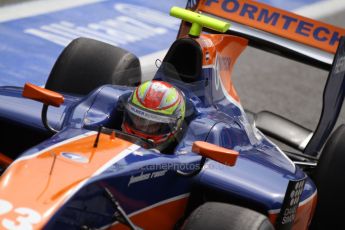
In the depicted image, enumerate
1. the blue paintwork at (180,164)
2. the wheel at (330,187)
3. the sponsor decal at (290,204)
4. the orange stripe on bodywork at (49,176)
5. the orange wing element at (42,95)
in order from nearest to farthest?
the orange stripe on bodywork at (49,176) → the blue paintwork at (180,164) → the orange wing element at (42,95) → the sponsor decal at (290,204) → the wheel at (330,187)

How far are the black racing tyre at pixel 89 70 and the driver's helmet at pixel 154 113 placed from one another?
4.09ft

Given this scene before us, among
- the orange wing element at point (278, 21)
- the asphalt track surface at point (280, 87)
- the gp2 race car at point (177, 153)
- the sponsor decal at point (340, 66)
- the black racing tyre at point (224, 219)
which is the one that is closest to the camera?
the gp2 race car at point (177, 153)

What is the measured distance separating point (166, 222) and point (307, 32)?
2.57 m

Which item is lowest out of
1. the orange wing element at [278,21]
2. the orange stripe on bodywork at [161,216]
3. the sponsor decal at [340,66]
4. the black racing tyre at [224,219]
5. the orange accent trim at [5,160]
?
the orange accent trim at [5,160]

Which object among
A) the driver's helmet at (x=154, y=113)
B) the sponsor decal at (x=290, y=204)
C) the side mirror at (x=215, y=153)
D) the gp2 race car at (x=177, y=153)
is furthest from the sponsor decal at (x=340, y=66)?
the side mirror at (x=215, y=153)

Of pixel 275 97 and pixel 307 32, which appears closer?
pixel 307 32

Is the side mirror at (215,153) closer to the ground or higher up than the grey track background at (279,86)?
higher up

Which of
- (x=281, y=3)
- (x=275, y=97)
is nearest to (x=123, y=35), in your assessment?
(x=275, y=97)

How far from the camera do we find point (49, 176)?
4.85m

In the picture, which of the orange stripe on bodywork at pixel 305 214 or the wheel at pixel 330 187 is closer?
the orange stripe on bodywork at pixel 305 214

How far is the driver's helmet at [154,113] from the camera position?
5.73 m

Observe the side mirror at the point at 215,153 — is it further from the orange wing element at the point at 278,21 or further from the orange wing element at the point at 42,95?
the orange wing element at the point at 278,21

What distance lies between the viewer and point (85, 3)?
468 inches

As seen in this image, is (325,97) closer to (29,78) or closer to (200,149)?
(200,149)
